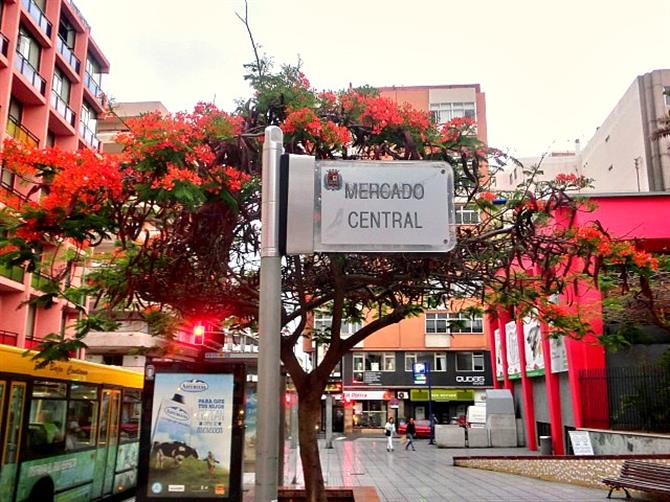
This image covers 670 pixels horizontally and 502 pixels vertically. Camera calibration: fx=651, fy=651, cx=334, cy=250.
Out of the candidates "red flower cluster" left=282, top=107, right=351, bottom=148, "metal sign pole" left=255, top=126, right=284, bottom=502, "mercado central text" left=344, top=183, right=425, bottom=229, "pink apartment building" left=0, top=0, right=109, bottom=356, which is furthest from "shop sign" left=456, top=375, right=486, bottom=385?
"metal sign pole" left=255, top=126, right=284, bottom=502

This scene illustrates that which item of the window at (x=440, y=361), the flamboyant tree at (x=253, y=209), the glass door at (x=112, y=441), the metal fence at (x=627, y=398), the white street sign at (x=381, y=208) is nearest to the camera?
the white street sign at (x=381, y=208)

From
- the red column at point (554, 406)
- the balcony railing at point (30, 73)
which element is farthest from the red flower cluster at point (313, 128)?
the balcony railing at point (30, 73)

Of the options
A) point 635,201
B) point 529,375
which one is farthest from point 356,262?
point 529,375

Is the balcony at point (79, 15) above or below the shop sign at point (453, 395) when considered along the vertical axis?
above

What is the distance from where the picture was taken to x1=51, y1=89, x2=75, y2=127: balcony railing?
29305 millimetres

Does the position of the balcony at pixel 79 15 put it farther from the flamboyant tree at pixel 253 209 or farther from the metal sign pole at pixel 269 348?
the metal sign pole at pixel 269 348

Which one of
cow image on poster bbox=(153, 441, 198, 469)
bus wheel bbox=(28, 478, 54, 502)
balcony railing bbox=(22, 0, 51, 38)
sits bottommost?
bus wheel bbox=(28, 478, 54, 502)

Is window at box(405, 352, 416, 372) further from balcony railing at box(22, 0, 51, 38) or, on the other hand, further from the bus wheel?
the bus wheel

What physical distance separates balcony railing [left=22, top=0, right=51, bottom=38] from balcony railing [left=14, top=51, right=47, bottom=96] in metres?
2.09

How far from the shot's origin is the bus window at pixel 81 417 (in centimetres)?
1206

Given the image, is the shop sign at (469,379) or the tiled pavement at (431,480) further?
the shop sign at (469,379)

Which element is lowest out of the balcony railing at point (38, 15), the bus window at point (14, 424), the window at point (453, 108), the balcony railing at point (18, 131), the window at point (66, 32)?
the bus window at point (14, 424)

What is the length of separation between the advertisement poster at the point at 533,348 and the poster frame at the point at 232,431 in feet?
51.9

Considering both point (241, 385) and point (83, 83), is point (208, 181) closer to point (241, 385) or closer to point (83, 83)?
point (241, 385)
